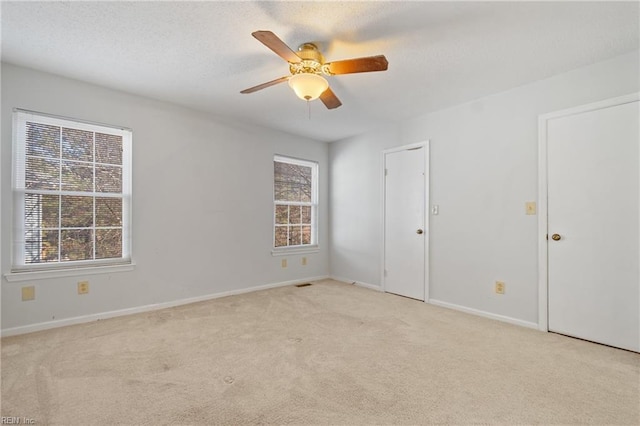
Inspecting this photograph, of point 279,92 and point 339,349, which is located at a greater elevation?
point 279,92

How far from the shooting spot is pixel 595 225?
257 cm

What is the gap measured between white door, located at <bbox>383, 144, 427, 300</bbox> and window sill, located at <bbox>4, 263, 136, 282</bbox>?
3.23 m

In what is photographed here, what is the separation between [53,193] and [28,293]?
935 mm

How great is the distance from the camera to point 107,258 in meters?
3.18

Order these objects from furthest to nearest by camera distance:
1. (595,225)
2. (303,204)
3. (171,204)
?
(303,204) → (171,204) → (595,225)

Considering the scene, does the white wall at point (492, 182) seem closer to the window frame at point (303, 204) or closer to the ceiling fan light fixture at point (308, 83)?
the window frame at point (303, 204)

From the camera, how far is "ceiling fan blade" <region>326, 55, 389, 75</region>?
6.54ft

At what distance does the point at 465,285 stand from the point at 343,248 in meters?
2.04

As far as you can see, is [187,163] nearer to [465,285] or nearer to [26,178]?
[26,178]

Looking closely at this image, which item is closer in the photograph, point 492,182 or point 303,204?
point 492,182

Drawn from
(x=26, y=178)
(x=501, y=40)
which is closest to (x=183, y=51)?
(x=26, y=178)

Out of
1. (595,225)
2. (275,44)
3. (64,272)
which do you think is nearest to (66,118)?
(64,272)

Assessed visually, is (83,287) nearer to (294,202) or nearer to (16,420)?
(16,420)

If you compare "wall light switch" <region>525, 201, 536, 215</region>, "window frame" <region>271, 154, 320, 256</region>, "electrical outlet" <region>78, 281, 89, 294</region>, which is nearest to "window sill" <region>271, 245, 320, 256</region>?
"window frame" <region>271, 154, 320, 256</region>
